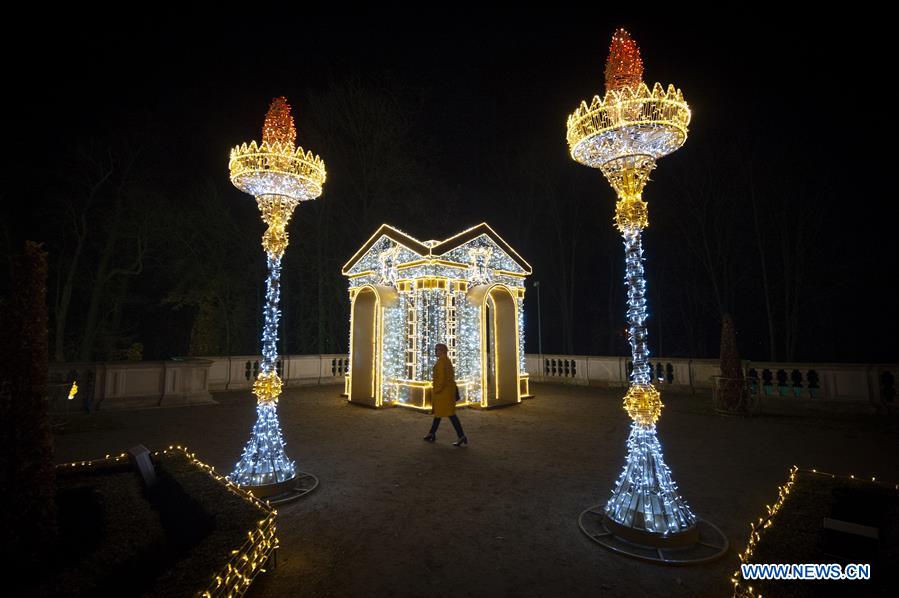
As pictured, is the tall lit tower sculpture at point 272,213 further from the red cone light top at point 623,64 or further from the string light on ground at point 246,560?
the red cone light top at point 623,64

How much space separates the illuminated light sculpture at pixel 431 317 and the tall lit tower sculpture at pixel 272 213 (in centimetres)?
494

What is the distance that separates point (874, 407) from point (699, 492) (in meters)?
7.87

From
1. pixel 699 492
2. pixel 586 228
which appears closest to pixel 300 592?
pixel 699 492

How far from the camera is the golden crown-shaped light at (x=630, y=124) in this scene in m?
3.80

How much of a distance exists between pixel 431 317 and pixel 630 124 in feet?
23.7

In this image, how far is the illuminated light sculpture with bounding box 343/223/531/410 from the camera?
34.0 ft

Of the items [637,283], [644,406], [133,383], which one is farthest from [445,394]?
[133,383]

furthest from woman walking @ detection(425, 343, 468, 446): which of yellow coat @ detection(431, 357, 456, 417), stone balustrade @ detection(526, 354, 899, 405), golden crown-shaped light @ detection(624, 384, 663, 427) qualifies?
stone balustrade @ detection(526, 354, 899, 405)

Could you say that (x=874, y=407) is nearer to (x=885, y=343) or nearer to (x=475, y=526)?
(x=475, y=526)

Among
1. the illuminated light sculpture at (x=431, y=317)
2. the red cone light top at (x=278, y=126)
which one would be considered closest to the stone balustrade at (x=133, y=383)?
the illuminated light sculpture at (x=431, y=317)

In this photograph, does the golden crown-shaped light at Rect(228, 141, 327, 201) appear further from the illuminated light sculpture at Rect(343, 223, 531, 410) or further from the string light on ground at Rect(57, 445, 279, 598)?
the illuminated light sculpture at Rect(343, 223, 531, 410)

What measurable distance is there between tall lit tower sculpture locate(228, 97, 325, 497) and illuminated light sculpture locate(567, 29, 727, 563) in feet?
11.2

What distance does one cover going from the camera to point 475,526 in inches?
159

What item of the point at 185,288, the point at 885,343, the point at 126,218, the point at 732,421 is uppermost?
the point at 126,218
